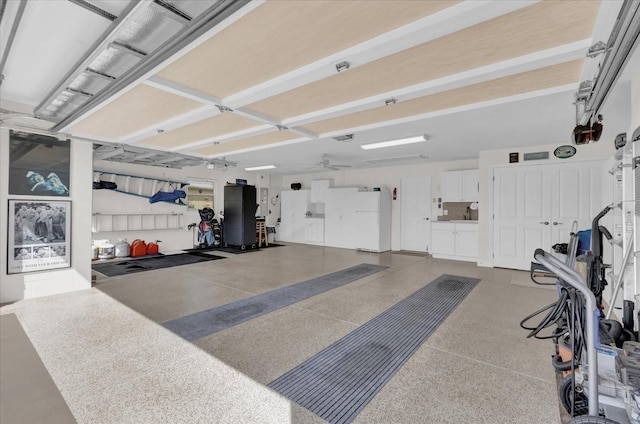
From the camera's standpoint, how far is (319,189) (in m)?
10.1

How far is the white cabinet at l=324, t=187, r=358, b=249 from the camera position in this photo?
30.1 ft

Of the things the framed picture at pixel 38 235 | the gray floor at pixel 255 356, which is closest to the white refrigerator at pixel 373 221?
the gray floor at pixel 255 356

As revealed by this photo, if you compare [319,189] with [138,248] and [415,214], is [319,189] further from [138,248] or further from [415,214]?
[138,248]

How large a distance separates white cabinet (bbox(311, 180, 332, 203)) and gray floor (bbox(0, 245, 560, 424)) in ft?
17.9

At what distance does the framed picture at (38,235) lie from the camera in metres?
4.09

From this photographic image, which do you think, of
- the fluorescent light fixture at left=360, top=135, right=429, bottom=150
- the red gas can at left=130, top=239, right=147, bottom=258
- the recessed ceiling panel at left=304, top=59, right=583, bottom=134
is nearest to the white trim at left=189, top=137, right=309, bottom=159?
the recessed ceiling panel at left=304, top=59, right=583, bottom=134

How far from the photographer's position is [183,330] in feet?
10.2

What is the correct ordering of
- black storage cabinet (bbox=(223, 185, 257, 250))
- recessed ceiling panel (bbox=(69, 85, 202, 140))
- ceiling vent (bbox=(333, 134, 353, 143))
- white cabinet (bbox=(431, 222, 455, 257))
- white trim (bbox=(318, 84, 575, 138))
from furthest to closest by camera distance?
black storage cabinet (bbox=(223, 185, 257, 250)), white cabinet (bbox=(431, 222, 455, 257)), ceiling vent (bbox=(333, 134, 353, 143)), recessed ceiling panel (bbox=(69, 85, 202, 140)), white trim (bbox=(318, 84, 575, 138))

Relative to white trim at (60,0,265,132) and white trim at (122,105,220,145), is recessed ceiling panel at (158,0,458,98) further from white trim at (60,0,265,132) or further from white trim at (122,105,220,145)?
white trim at (122,105,220,145)

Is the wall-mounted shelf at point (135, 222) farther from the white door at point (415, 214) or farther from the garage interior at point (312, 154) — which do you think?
the white door at point (415, 214)

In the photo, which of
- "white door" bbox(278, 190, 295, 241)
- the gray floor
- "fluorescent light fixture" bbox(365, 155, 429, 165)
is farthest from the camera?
"white door" bbox(278, 190, 295, 241)

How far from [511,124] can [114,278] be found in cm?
737

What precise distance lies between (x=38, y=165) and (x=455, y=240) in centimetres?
840

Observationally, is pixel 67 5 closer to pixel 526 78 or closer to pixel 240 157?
pixel 526 78
